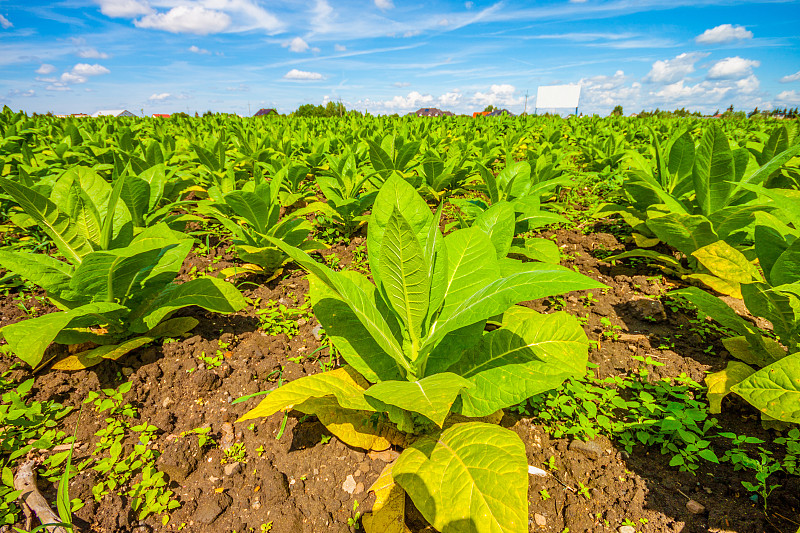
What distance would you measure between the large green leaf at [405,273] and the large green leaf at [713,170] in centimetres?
297

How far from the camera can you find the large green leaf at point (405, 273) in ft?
4.51

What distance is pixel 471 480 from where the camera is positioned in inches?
54.6

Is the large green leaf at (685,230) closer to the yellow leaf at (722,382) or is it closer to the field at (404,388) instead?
the field at (404,388)

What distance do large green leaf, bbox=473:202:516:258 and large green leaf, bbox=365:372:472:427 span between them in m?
1.15

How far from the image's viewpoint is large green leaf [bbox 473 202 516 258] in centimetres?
229

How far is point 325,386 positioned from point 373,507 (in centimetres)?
54

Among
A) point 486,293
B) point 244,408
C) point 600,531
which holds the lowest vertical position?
point 600,531

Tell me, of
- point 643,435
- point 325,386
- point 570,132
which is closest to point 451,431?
point 325,386

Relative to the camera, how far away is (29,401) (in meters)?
2.01

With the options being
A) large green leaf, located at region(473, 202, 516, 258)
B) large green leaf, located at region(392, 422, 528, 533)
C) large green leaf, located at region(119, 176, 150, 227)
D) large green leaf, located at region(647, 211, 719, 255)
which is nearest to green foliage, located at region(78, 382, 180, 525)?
large green leaf, located at region(392, 422, 528, 533)

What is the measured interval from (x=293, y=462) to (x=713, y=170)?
3820 millimetres

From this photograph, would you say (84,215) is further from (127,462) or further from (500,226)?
(500,226)

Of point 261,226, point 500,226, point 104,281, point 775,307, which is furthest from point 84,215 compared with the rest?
point 775,307

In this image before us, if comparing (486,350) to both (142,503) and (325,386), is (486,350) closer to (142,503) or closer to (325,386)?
(325,386)
